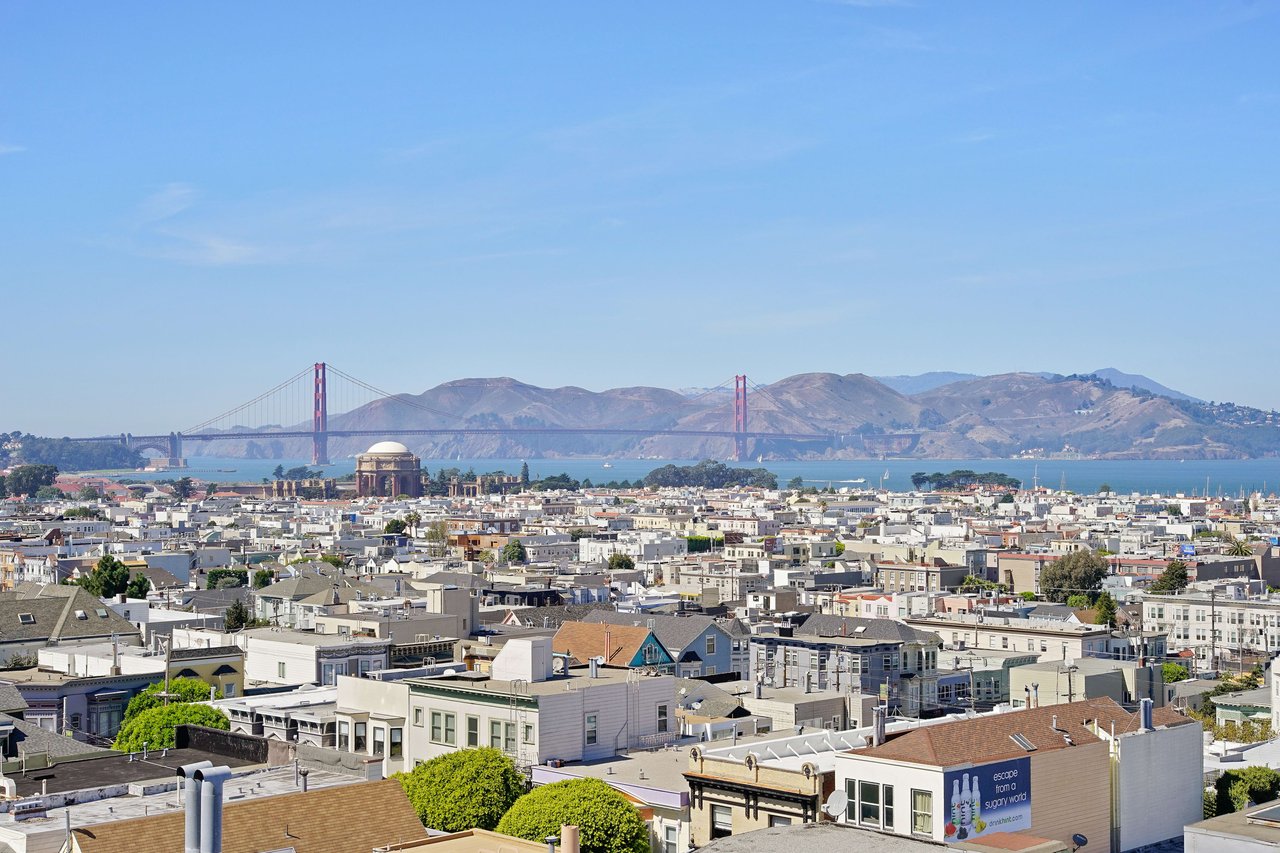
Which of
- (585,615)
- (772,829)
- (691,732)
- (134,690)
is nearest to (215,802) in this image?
(772,829)

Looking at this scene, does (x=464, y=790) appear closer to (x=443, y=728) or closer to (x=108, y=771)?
(x=443, y=728)

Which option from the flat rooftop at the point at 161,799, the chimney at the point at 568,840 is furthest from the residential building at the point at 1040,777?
the flat rooftop at the point at 161,799

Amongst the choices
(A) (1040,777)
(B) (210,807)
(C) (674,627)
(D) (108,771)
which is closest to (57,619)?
Answer: (C) (674,627)

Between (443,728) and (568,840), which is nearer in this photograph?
(568,840)

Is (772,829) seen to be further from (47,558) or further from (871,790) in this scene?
(47,558)

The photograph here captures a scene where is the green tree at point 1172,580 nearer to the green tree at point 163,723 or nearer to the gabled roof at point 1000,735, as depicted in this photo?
the gabled roof at point 1000,735

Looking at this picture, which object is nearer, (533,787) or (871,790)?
(871,790)
